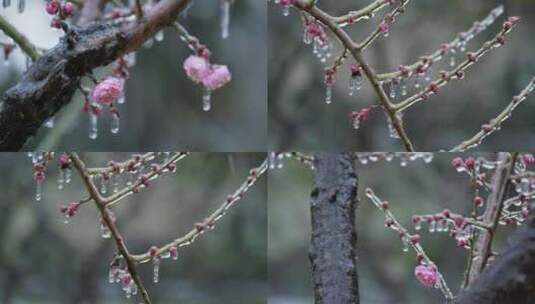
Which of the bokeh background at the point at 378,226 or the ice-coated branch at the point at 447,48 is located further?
the bokeh background at the point at 378,226

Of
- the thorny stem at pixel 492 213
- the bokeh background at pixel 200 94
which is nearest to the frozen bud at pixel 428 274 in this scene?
the thorny stem at pixel 492 213

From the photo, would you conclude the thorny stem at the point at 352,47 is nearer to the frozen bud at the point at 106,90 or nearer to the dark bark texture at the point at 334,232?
the dark bark texture at the point at 334,232

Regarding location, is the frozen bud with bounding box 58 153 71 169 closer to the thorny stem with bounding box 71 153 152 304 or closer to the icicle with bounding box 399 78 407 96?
the thorny stem with bounding box 71 153 152 304

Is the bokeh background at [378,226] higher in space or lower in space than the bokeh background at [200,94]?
lower

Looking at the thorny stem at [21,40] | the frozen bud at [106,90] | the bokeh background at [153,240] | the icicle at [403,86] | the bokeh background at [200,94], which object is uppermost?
the bokeh background at [200,94]

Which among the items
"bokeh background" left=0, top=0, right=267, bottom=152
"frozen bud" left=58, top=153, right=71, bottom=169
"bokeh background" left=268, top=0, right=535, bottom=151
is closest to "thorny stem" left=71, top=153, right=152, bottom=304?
"frozen bud" left=58, top=153, right=71, bottom=169

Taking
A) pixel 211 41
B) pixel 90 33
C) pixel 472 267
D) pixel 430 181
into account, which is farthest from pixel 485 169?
pixel 211 41
